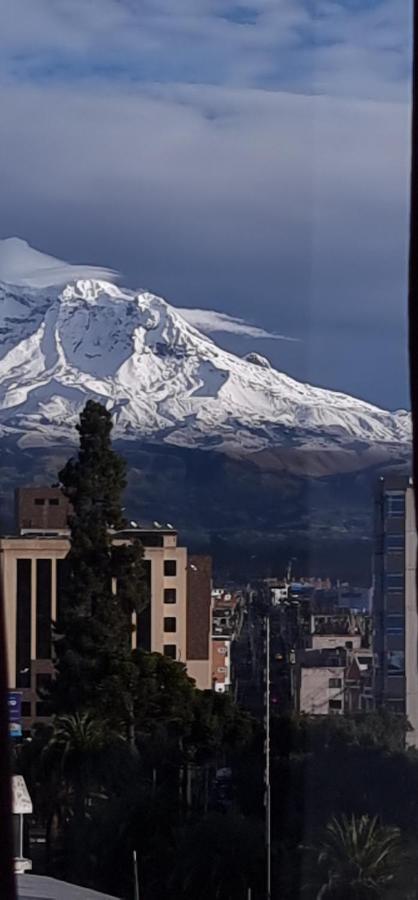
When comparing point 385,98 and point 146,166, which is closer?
point 385,98

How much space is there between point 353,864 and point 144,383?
0.73 metres

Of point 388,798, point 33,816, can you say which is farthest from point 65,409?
point 388,798

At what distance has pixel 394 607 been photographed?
1.61 meters

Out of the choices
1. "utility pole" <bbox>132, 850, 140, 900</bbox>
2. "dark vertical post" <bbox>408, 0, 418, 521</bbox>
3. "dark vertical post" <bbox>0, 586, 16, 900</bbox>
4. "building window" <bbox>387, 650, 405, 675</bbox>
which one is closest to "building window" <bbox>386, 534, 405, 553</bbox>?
"building window" <bbox>387, 650, 405, 675</bbox>

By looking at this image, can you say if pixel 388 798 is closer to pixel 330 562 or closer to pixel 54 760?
pixel 330 562

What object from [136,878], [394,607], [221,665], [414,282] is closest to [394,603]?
[394,607]

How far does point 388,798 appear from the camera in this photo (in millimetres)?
1707

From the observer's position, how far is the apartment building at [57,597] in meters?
1.56

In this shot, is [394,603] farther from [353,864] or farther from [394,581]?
[353,864]

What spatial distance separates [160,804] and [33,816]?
6.6 inches

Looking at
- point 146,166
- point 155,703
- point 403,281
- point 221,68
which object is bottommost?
point 155,703

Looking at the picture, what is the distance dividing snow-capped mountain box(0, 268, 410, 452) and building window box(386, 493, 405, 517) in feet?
0.30

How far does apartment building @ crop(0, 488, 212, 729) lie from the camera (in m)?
1.56

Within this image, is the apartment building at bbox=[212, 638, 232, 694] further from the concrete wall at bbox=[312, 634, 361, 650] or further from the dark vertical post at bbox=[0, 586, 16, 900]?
the dark vertical post at bbox=[0, 586, 16, 900]
